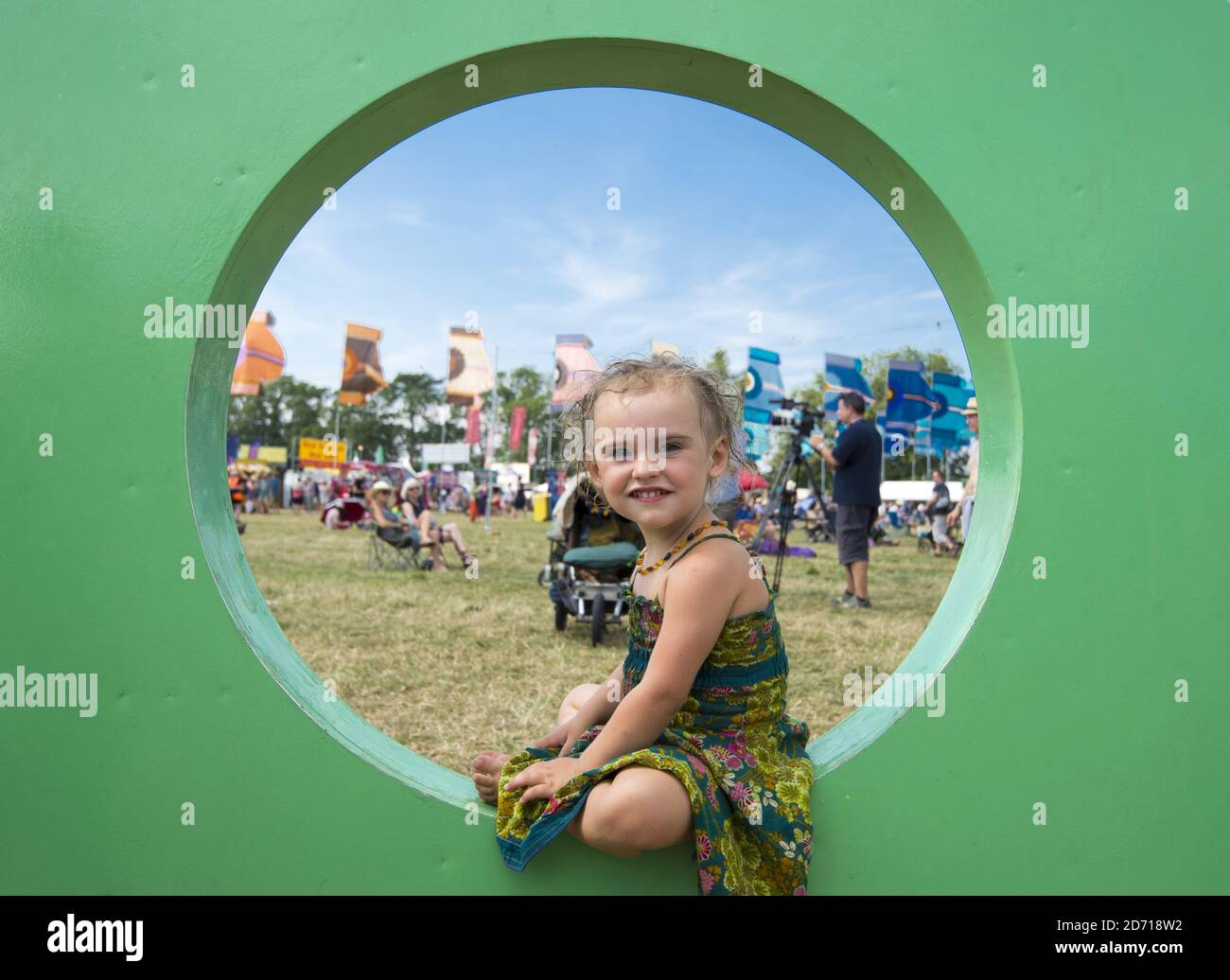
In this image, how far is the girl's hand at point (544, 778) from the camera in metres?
1.62

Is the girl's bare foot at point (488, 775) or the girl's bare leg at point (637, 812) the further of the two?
the girl's bare foot at point (488, 775)

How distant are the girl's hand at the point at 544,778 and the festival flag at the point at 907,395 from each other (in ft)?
45.8

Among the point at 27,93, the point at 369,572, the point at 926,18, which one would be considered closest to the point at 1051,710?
the point at 926,18

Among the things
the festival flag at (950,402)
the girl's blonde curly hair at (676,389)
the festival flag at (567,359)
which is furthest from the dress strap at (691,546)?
the festival flag at (950,402)

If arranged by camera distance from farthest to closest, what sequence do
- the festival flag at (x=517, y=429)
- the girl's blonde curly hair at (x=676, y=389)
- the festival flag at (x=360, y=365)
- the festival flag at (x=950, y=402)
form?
the festival flag at (x=517, y=429), the festival flag at (x=360, y=365), the festival flag at (x=950, y=402), the girl's blonde curly hair at (x=676, y=389)

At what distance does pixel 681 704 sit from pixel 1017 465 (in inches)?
34.7

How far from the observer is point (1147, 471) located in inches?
70.3

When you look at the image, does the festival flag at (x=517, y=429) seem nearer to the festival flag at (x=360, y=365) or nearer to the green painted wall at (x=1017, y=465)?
the festival flag at (x=360, y=365)

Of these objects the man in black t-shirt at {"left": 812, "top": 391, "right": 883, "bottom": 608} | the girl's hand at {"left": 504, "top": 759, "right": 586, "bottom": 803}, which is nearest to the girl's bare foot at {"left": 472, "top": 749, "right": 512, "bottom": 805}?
the girl's hand at {"left": 504, "top": 759, "right": 586, "bottom": 803}

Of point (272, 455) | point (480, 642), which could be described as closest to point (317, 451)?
point (272, 455)

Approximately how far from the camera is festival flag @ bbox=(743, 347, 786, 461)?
1341cm

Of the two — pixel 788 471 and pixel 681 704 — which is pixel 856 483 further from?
pixel 681 704

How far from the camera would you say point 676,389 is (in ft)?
5.64

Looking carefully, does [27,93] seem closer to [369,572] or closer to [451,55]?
[451,55]
